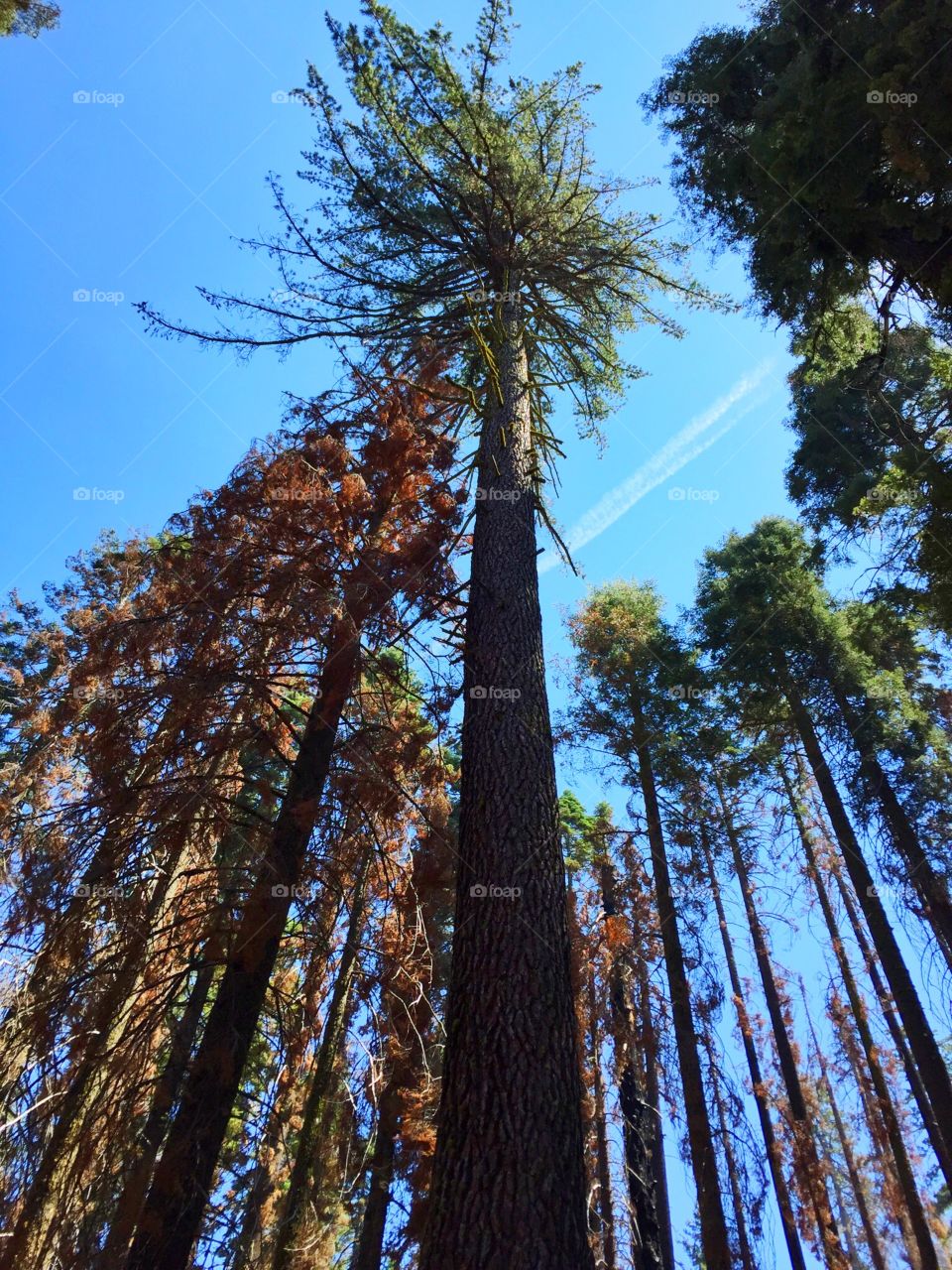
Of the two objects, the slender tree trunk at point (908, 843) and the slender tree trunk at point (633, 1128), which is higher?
the slender tree trunk at point (908, 843)

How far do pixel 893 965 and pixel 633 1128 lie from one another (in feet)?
13.5

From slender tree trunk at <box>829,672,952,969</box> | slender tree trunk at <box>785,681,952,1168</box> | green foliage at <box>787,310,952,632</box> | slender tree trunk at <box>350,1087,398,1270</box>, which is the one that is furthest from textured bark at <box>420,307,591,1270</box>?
slender tree trunk at <box>829,672,952,969</box>

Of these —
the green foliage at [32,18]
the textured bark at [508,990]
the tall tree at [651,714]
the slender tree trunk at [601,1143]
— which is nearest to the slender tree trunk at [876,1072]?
the tall tree at [651,714]

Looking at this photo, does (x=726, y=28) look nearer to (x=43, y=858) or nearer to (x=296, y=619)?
(x=296, y=619)

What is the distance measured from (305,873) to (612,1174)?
373 inches

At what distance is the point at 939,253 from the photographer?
5.67 meters

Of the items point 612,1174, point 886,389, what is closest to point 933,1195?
point 612,1174

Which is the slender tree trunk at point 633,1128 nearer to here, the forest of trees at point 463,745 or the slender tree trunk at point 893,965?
the forest of trees at point 463,745

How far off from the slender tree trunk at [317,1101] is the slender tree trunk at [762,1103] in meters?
6.38

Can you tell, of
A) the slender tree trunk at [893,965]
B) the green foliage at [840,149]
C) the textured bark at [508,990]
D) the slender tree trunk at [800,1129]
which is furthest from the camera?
the slender tree trunk at [800,1129]

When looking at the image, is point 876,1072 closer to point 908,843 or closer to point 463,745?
point 908,843

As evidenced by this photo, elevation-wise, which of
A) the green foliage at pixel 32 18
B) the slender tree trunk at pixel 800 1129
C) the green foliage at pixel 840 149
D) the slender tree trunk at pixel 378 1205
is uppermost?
the green foliage at pixel 32 18

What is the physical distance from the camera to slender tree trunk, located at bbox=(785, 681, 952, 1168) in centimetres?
846

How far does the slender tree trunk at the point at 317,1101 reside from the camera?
5766mm
